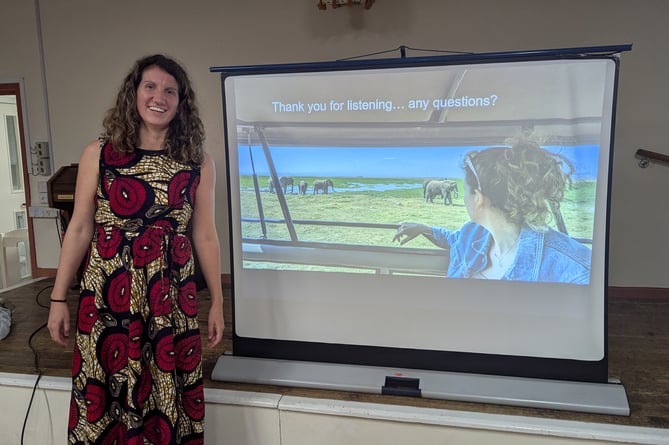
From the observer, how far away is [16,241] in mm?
4461

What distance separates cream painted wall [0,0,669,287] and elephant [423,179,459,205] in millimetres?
1830

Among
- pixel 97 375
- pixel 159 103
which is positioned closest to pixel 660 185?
pixel 159 103

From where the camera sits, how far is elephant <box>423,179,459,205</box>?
6.55 ft

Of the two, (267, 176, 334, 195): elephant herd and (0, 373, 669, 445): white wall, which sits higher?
(267, 176, 334, 195): elephant herd

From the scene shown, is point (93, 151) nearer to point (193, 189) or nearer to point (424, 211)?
point (193, 189)

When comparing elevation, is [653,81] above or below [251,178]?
above

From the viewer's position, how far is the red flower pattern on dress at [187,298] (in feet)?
5.25

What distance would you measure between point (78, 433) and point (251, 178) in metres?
1.18

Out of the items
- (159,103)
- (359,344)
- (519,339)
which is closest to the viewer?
(159,103)

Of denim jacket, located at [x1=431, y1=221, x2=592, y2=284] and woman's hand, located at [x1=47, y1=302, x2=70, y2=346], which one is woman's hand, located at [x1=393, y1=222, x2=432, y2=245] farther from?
woman's hand, located at [x1=47, y1=302, x2=70, y2=346]

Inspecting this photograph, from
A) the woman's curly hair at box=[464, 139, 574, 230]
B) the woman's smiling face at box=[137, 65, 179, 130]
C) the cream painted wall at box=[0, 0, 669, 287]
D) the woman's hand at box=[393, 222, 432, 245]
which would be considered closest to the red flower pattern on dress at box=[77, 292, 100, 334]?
the woman's smiling face at box=[137, 65, 179, 130]

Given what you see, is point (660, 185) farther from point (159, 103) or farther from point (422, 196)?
point (159, 103)

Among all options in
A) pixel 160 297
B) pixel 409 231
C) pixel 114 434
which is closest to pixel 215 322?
pixel 160 297

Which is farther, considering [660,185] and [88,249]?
[660,185]
